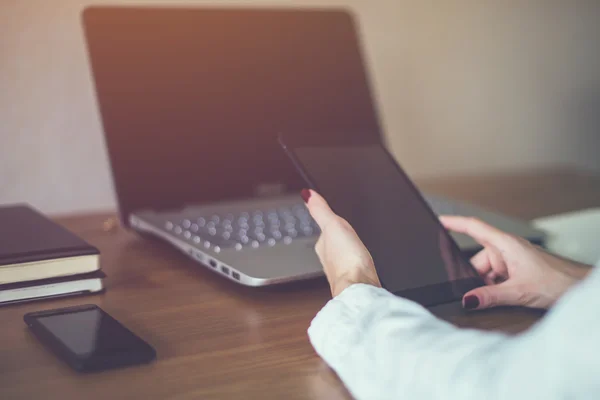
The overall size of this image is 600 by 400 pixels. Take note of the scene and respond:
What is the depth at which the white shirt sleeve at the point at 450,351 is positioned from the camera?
0.33m

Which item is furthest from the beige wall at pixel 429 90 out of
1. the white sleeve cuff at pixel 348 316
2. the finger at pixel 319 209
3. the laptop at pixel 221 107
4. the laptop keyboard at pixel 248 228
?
the white sleeve cuff at pixel 348 316

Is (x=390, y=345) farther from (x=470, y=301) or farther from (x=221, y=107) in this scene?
(x=221, y=107)

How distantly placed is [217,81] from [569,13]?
2.95 ft

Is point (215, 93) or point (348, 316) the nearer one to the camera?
point (348, 316)

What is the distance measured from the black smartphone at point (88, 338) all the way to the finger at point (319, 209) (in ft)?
0.63

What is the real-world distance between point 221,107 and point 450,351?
0.63 m

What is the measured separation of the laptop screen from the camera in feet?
2.89

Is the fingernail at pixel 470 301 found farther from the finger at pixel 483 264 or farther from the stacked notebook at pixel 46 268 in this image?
the stacked notebook at pixel 46 268

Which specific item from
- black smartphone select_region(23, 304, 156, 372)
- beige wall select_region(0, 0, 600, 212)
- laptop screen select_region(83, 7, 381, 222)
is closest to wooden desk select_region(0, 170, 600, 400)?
black smartphone select_region(23, 304, 156, 372)

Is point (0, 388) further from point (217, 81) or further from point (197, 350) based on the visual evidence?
point (217, 81)

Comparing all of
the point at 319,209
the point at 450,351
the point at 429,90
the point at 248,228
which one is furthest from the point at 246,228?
the point at 429,90

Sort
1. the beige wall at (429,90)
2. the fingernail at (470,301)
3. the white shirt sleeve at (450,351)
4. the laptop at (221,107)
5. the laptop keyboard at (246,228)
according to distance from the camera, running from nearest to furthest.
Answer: the white shirt sleeve at (450,351) < the fingernail at (470,301) < the laptop keyboard at (246,228) < the laptop at (221,107) < the beige wall at (429,90)

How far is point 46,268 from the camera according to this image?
0.60 m

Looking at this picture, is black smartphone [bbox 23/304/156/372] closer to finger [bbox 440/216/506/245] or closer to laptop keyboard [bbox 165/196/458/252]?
laptop keyboard [bbox 165/196/458/252]
